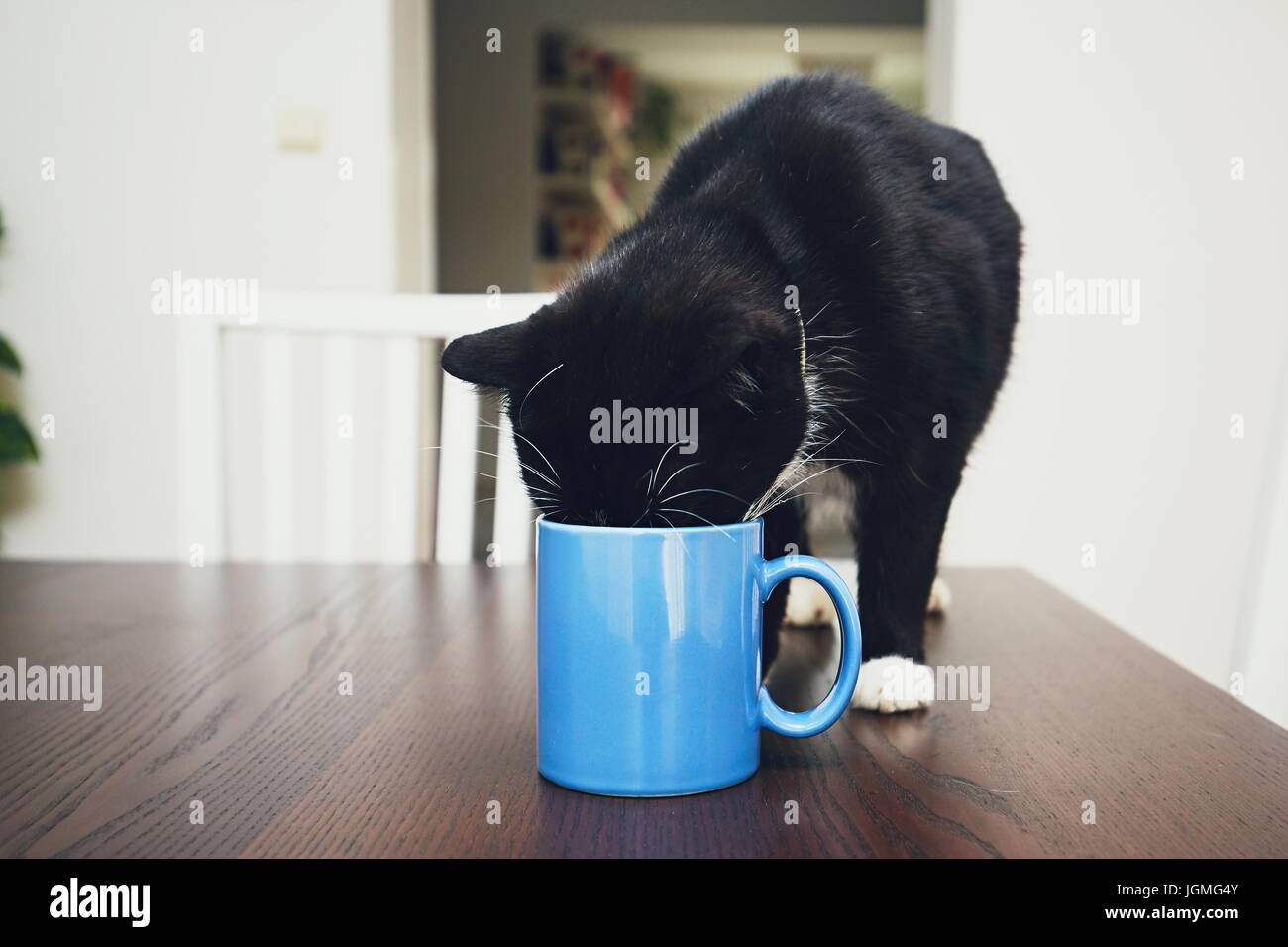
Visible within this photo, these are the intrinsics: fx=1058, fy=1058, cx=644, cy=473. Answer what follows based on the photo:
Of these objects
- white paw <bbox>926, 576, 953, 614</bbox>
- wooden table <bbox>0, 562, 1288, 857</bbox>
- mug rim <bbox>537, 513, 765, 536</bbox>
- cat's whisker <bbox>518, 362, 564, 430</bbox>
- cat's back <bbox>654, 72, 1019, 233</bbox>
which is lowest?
white paw <bbox>926, 576, 953, 614</bbox>

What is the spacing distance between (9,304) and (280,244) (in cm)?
68

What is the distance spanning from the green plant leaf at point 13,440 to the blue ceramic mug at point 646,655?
2.45 meters

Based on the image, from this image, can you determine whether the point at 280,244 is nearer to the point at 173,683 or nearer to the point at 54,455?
the point at 54,455

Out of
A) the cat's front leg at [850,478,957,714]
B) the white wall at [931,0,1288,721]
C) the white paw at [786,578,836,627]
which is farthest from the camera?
the white wall at [931,0,1288,721]

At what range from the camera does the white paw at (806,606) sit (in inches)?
34.7

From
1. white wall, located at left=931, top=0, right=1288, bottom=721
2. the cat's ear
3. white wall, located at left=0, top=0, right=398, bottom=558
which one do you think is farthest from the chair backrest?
white wall, located at left=931, top=0, right=1288, bottom=721

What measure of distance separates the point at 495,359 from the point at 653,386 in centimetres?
11

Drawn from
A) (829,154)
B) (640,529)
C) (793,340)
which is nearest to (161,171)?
(829,154)

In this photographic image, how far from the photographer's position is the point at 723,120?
0.86 meters

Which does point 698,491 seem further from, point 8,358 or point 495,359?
point 8,358

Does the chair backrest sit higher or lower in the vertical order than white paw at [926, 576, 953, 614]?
higher

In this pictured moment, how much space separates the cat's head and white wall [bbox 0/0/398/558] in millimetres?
2034

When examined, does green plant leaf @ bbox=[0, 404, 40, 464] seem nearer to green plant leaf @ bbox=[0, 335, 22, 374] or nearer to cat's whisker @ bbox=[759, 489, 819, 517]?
green plant leaf @ bbox=[0, 335, 22, 374]

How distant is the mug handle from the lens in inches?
19.8
